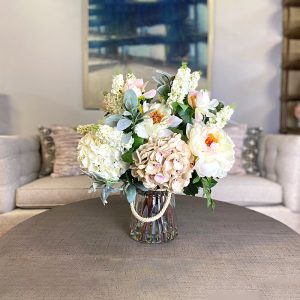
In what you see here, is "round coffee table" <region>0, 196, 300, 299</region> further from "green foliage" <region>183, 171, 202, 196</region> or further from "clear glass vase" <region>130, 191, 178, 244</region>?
"green foliage" <region>183, 171, 202, 196</region>

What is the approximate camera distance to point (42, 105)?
8.64 feet

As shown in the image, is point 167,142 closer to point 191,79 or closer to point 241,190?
point 191,79

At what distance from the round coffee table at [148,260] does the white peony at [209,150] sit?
23 centimetres

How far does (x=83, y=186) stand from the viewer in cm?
184

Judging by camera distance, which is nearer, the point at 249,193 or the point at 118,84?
the point at 118,84

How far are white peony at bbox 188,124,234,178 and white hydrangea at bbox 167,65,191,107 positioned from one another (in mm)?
97

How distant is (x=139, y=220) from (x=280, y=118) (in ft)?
7.33

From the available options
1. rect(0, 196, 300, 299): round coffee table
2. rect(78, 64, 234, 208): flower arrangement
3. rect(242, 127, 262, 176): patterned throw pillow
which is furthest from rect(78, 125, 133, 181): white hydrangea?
rect(242, 127, 262, 176): patterned throw pillow

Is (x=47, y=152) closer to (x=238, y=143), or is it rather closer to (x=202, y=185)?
(x=238, y=143)

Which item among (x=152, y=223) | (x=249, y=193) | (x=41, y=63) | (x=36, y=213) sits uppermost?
(x=41, y=63)

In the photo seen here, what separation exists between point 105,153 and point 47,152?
1554mm

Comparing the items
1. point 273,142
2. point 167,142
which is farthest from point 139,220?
point 273,142

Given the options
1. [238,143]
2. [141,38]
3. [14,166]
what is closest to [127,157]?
[14,166]

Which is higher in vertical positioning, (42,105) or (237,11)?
(237,11)
